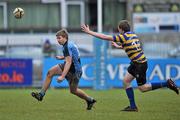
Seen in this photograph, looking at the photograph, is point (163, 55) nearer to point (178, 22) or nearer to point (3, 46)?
point (3, 46)

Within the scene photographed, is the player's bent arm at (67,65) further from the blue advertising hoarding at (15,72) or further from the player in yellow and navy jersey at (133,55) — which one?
the blue advertising hoarding at (15,72)

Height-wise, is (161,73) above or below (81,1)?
below

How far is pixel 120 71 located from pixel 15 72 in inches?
151

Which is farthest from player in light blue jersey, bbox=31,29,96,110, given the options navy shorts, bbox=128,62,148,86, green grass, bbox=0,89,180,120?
navy shorts, bbox=128,62,148,86

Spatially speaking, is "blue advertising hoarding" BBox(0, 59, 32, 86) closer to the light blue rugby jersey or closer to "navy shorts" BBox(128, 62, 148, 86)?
the light blue rugby jersey

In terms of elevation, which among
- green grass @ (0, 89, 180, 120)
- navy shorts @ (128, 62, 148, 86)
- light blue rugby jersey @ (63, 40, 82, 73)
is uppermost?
light blue rugby jersey @ (63, 40, 82, 73)

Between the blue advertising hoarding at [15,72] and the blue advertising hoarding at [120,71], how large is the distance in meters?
0.67

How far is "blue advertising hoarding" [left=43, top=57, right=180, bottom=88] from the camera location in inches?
1011

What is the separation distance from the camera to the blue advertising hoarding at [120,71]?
84.3 ft

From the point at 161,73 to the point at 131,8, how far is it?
1224cm

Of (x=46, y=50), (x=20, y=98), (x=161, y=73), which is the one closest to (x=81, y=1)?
(x=46, y=50)

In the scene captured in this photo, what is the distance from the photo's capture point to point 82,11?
38688mm

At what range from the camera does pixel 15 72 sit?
85.1 feet

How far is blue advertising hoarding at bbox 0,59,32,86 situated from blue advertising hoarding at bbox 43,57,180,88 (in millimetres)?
665
